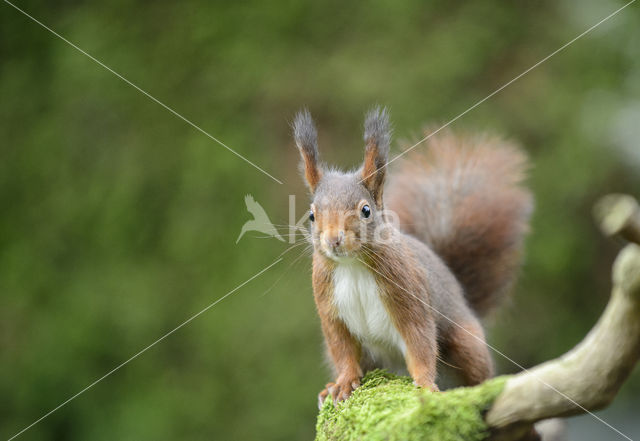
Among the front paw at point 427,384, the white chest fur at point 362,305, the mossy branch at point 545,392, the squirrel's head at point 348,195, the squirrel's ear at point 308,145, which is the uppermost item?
the squirrel's ear at point 308,145

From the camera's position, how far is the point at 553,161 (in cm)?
307

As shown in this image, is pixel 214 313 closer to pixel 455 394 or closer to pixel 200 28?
pixel 200 28

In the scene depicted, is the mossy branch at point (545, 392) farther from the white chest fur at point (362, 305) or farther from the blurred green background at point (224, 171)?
the blurred green background at point (224, 171)

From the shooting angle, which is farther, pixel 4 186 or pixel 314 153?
pixel 4 186

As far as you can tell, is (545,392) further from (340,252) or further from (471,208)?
(471,208)

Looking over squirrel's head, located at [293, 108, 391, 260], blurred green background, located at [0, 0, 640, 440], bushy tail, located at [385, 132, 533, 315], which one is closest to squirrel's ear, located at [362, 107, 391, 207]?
squirrel's head, located at [293, 108, 391, 260]

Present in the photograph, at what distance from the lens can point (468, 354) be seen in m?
1.85

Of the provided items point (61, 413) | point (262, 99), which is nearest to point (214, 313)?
point (61, 413)

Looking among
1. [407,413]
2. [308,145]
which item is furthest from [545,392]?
[308,145]

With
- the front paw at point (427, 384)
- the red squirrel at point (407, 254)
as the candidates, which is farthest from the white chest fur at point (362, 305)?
the front paw at point (427, 384)

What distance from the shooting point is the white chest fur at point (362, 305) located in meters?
1.67

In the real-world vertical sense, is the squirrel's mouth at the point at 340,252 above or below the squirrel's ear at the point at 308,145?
below

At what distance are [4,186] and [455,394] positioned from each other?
278 centimetres

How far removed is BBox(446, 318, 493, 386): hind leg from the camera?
1854 mm
